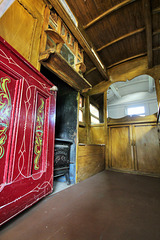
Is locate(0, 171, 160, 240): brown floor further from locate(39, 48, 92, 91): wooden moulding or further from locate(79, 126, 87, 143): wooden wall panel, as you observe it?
locate(79, 126, 87, 143): wooden wall panel

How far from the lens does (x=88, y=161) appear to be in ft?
8.16

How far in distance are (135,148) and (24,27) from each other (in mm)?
3383

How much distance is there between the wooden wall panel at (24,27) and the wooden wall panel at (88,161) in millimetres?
1728

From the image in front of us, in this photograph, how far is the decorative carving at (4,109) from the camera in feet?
2.94

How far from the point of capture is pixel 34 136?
1.24 metres

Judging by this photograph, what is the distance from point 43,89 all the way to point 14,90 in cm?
45

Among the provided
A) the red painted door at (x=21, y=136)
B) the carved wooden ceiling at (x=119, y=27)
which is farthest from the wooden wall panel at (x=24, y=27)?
the carved wooden ceiling at (x=119, y=27)

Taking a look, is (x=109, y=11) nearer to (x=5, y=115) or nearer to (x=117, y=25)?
(x=117, y=25)

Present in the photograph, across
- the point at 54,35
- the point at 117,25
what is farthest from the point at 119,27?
the point at 54,35

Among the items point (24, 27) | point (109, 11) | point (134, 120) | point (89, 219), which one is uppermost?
point (109, 11)

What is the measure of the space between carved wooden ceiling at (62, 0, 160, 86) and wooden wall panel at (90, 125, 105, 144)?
1764mm

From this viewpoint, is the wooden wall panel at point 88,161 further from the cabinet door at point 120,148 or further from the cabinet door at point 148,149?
the cabinet door at point 148,149

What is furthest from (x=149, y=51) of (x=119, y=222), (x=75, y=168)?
(x=119, y=222)

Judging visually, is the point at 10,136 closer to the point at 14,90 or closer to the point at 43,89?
the point at 14,90
